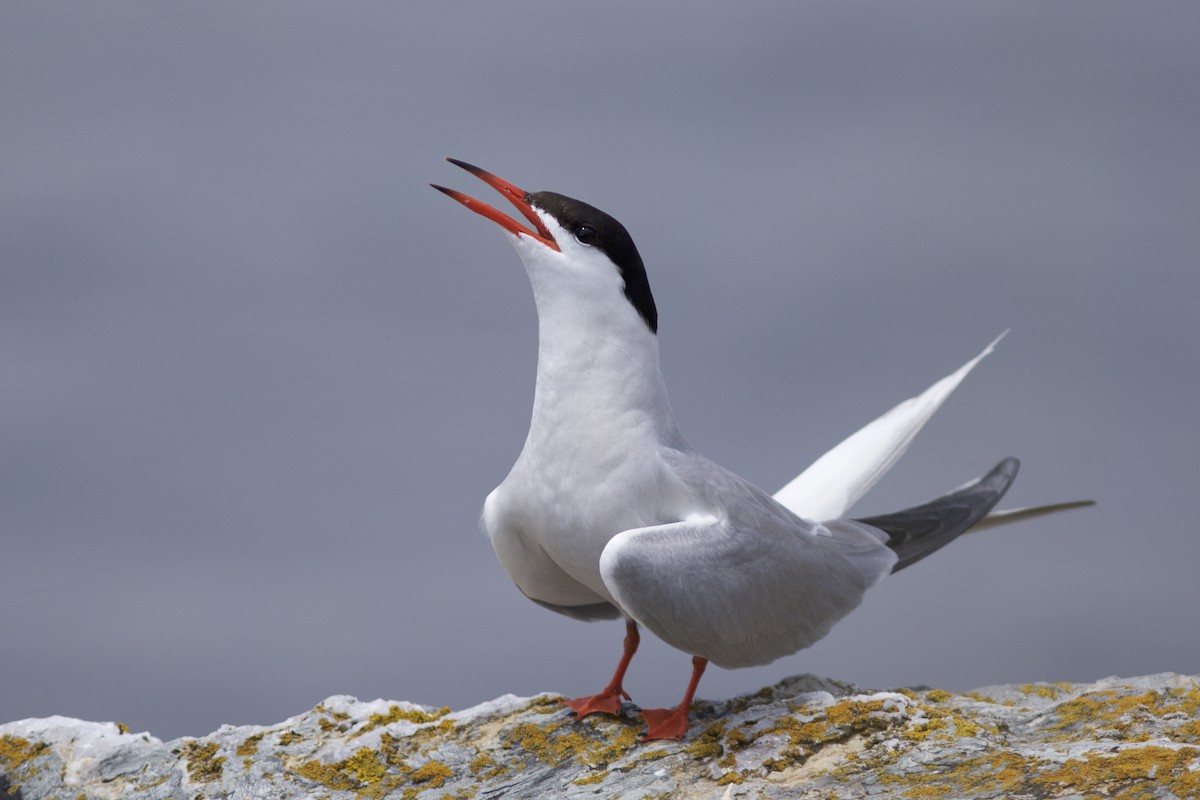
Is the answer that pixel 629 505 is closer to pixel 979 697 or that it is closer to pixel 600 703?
pixel 600 703

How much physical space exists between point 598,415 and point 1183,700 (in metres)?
2.17

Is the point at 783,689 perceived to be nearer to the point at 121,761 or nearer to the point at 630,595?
the point at 630,595

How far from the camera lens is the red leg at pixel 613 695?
4734 millimetres

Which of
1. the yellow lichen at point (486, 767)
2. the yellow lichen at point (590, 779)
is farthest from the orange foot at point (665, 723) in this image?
the yellow lichen at point (486, 767)

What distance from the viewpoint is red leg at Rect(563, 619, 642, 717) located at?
4.73 m

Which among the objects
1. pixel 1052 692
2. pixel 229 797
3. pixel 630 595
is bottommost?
pixel 1052 692

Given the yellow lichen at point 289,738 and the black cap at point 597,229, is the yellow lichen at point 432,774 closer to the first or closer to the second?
the yellow lichen at point 289,738

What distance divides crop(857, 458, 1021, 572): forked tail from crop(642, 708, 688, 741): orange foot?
1.09 meters

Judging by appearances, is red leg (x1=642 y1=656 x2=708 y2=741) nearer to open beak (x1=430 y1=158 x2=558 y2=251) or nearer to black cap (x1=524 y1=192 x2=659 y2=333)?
black cap (x1=524 y1=192 x2=659 y2=333)

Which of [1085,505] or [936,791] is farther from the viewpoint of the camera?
[1085,505]

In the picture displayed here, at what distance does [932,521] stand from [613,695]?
1437 mm

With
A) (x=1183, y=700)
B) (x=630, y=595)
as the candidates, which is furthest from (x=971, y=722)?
(x=630, y=595)

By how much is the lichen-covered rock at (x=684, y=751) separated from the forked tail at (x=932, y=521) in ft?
1.77

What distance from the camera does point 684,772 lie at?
4211 mm
